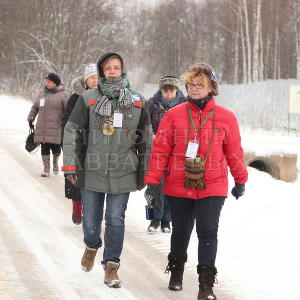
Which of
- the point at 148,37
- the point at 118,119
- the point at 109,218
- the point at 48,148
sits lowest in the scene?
the point at 48,148

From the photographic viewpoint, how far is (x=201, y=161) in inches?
193

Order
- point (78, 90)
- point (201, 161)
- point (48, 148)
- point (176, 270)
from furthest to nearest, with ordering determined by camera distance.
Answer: point (48, 148)
point (78, 90)
point (176, 270)
point (201, 161)

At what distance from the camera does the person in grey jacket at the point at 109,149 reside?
5.14 metres

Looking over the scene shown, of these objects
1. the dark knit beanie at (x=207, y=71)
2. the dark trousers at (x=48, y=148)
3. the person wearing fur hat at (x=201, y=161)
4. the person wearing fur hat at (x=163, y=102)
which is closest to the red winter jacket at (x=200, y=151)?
the person wearing fur hat at (x=201, y=161)

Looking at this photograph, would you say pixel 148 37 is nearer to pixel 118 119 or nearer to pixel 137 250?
pixel 137 250

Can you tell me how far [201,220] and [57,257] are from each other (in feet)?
6.29

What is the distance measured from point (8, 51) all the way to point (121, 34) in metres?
7.05

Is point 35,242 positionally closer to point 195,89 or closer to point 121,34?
point 195,89

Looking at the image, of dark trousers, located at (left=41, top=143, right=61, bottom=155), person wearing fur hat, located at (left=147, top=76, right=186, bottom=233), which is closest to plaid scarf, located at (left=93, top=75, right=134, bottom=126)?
person wearing fur hat, located at (left=147, top=76, right=186, bottom=233)

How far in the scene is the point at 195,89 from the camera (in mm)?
4965

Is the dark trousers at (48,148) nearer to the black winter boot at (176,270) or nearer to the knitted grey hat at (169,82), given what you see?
the knitted grey hat at (169,82)

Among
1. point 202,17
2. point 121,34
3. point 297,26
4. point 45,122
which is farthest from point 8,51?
point 45,122

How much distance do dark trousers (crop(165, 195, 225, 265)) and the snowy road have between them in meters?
0.44

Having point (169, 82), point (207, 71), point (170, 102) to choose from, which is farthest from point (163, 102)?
point (207, 71)
